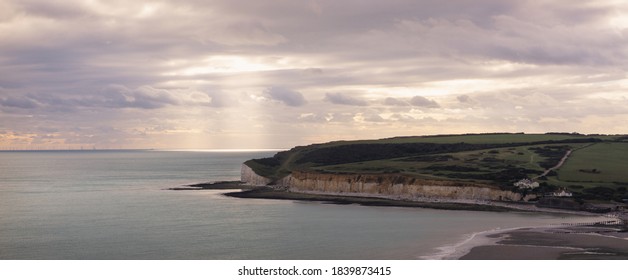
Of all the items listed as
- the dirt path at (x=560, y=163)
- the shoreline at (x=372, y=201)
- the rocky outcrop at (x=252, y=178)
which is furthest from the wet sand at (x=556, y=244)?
the rocky outcrop at (x=252, y=178)

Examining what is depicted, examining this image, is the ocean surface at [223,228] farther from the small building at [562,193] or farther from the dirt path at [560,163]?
the dirt path at [560,163]

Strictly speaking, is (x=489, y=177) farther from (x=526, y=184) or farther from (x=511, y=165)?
(x=511, y=165)

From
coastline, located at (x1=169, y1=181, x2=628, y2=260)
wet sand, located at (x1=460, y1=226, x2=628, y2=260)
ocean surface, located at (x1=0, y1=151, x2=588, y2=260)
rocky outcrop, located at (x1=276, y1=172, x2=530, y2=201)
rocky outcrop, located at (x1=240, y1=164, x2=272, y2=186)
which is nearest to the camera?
wet sand, located at (x1=460, y1=226, x2=628, y2=260)

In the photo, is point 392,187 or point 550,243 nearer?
point 550,243

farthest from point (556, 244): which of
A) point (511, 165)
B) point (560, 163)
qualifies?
point (560, 163)

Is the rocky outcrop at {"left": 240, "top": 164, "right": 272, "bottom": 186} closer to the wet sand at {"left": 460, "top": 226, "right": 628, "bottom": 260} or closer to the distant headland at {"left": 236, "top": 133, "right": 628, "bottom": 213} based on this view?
the distant headland at {"left": 236, "top": 133, "right": 628, "bottom": 213}

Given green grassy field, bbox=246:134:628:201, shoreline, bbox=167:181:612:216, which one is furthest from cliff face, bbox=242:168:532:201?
green grassy field, bbox=246:134:628:201
